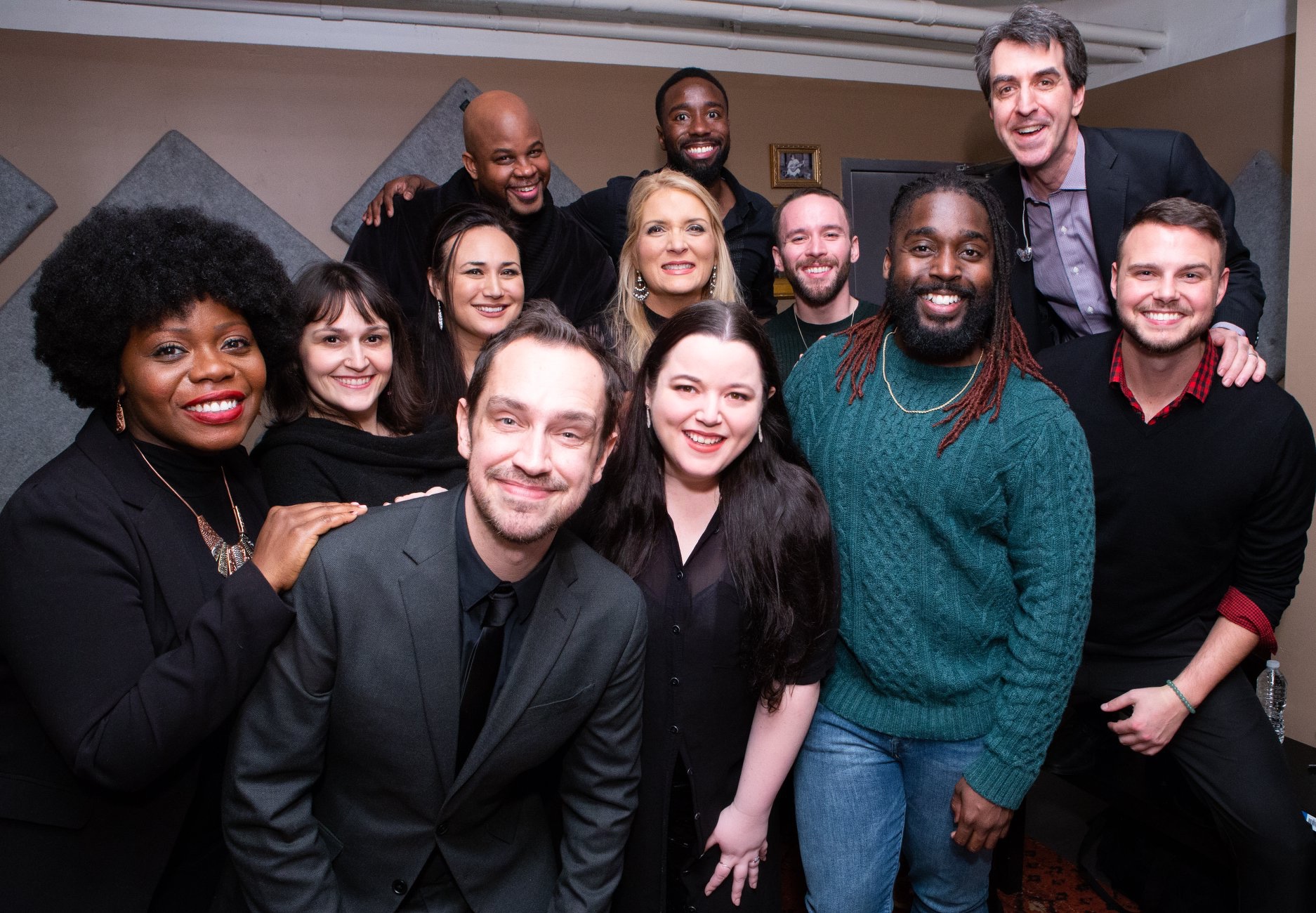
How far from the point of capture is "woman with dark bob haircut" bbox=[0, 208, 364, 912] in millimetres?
1448

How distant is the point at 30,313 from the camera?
3.88 m

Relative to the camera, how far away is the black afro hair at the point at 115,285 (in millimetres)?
1627

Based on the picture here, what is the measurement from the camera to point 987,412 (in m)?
1.83

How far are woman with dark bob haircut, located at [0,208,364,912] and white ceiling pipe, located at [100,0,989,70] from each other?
2.83 metres

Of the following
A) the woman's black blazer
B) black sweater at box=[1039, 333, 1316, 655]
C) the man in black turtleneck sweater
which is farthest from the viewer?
the man in black turtleneck sweater

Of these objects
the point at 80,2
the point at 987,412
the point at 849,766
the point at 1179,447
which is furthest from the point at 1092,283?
the point at 80,2

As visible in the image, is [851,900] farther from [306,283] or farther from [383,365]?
[306,283]

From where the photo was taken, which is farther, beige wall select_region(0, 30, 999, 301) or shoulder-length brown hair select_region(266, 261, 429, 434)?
beige wall select_region(0, 30, 999, 301)

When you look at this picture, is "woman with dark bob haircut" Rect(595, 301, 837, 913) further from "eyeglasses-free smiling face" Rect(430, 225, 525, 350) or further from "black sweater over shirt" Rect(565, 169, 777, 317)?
"black sweater over shirt" Rect(565, 169, 777, 317)

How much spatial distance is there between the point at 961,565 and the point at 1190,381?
3.09 feet

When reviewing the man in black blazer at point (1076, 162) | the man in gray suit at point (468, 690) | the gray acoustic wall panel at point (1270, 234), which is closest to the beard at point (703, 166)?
the man in black blazer at point (1076, 162)

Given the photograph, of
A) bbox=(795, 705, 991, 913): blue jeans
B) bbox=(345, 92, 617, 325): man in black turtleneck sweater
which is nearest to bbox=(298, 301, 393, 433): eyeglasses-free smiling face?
bbox=(345, 92, 617, 325): man in black turtleneck sweater

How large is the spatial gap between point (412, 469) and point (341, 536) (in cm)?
62

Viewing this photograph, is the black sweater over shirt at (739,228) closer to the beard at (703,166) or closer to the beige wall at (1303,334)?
the beard at (703,166)
